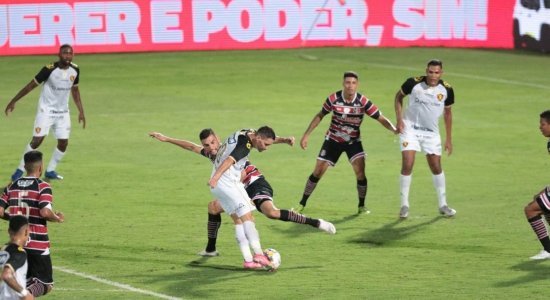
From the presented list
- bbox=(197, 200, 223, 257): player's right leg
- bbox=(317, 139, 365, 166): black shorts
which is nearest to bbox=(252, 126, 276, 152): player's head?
bbox=(197, 200, 223, 257): player's right leg

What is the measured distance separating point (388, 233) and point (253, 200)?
2.86 metres

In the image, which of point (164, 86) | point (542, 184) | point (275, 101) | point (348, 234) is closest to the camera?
point (348, 234)

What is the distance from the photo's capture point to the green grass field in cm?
1567

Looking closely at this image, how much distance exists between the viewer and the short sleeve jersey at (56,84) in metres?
23.3

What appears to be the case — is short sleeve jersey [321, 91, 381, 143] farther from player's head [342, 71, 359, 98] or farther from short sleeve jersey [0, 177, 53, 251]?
short sleeve jersey [0, 177, 53, 251]

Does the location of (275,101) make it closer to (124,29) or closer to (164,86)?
(164,86)

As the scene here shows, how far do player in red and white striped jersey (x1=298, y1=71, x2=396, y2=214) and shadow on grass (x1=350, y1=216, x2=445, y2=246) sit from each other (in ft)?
4.35

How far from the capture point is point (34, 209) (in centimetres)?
1322

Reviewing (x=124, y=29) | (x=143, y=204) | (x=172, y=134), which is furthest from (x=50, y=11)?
(x=143, y=204)

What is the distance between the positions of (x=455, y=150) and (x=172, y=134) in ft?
23.3

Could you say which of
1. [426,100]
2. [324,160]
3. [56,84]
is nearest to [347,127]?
[324,160]

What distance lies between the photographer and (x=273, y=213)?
16703 millimetres

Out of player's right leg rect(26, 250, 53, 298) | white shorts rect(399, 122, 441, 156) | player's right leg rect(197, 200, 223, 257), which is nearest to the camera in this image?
player's right leg rect(26, 250, 53, 298)

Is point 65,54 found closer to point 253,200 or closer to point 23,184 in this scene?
point 253,200
